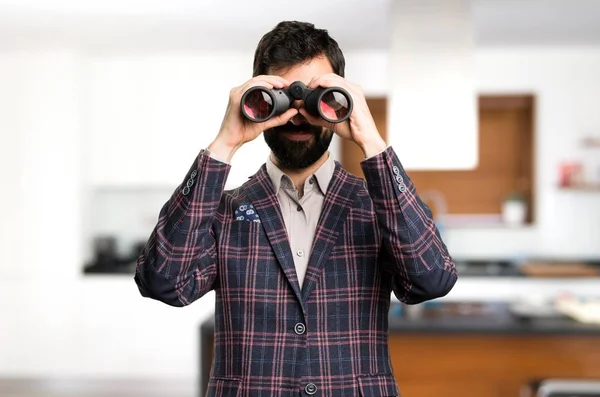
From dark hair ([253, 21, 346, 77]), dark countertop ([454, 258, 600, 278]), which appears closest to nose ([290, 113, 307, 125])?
dark hair ([253, 21, 346, 77])

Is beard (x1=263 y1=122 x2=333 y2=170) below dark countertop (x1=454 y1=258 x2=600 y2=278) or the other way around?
the other way around

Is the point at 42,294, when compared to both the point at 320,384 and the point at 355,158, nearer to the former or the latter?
the point at 355,158

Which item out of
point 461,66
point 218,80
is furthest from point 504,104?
point 461,66

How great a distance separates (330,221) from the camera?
55.0 inches

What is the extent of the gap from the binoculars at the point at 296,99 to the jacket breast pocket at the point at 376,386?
0.48 metres

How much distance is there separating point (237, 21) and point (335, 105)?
10.7ft

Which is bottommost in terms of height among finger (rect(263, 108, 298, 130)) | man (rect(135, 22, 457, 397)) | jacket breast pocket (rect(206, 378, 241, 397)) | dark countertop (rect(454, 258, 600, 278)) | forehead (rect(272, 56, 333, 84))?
dark countertop (rect(454, 258, 600, 278))

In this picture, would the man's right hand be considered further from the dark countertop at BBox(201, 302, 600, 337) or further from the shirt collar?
the dark countertop at BBox(201, 302, 600, 337)

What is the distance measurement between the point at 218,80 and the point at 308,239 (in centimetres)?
416

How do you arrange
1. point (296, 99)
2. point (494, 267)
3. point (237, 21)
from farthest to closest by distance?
1. point (494, 267)
2. point (237, 21)
3. point (296, 99)

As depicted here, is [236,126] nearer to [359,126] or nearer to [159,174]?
[359,126]

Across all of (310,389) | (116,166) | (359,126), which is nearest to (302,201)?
(359,126)

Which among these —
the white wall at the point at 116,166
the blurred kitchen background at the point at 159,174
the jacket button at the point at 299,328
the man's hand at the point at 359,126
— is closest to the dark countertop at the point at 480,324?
the blurred kitchen background at the point at 159,174

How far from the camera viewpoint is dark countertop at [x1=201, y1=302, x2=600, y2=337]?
123 inches
